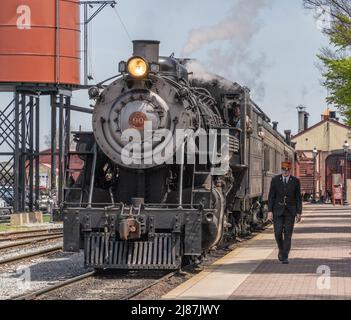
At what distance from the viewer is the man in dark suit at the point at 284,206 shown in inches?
656

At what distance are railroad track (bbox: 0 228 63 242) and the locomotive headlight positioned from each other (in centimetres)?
1128

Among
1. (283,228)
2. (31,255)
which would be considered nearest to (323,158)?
(31,255)

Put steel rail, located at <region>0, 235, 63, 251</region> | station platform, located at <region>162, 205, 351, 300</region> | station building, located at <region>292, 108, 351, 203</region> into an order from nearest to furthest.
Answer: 1. station platform, located at <region>162, 205, 351, 300</region>
2. steel rail, located at <region>0, 235, 63, 251</region>
3. station building, located at <region>292, 108, 351, 203</region>

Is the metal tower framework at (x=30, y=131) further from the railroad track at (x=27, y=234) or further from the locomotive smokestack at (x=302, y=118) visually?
the locomotive smokestack at (x=302, y=118)

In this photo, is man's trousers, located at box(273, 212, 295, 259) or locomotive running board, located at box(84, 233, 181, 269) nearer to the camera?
locomotive running board, located at box(84, 233, 181, 269)

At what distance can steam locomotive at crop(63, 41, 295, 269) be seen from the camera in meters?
15.3

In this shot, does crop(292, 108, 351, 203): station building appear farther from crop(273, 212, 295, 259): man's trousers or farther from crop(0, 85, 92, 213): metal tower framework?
crop(273, 212, 295, 259): man's trousers

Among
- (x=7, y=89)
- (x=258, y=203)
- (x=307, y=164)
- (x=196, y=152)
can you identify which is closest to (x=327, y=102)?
(x=258, y=203)

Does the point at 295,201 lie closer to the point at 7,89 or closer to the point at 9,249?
the point at 9,249

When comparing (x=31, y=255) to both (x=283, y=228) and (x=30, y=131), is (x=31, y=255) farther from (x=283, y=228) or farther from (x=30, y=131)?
(x=30, y=131)

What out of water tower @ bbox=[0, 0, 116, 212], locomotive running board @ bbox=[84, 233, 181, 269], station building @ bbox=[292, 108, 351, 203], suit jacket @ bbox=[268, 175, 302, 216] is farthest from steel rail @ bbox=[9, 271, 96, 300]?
station building @ bbox=[292, 108, 351, 203]

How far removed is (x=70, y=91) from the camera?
39.4 m

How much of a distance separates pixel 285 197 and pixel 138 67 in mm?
3553

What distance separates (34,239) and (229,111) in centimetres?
853
